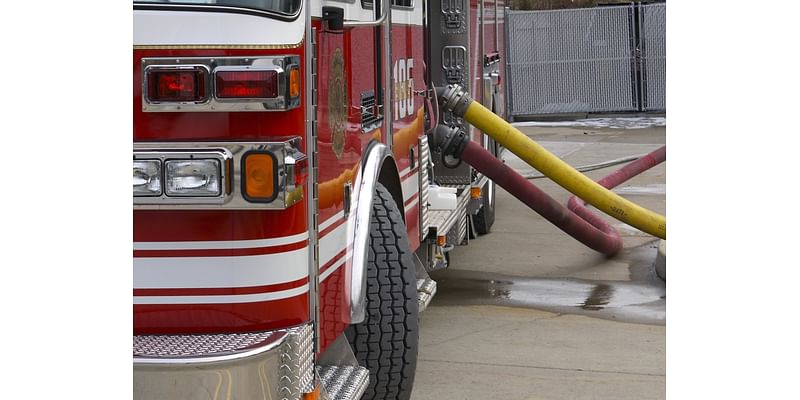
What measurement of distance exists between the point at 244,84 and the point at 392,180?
192 centimetres

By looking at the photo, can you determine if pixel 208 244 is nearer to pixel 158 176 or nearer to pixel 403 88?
pixel 158 176

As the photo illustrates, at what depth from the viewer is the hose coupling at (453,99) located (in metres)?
7.70

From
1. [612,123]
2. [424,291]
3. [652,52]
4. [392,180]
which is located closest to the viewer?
[392,180]

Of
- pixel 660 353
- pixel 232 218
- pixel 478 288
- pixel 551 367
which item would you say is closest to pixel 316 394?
pixel 232 218

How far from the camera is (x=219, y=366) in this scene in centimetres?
327

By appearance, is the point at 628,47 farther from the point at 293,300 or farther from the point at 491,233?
the point at 293,300

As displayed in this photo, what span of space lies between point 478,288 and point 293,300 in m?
4.65

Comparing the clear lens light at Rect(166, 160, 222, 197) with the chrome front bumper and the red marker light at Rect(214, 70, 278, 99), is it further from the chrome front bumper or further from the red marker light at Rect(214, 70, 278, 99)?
the chrome front bumper

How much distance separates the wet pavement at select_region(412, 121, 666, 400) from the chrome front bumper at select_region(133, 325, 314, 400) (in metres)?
2.28

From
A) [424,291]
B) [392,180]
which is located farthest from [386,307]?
[424,291]

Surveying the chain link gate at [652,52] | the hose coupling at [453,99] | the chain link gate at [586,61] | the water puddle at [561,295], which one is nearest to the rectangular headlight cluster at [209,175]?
the water puddle at [561,295]

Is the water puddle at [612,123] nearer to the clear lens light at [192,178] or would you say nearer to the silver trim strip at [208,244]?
the silver trim strip at [208,244]

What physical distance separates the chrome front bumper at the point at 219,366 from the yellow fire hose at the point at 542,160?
4422mm

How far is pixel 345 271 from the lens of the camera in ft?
13.8
